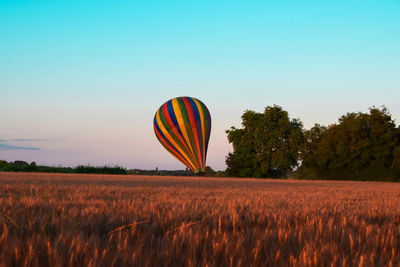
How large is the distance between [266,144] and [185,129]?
20726mm

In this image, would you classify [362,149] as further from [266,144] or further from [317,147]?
[266,144]

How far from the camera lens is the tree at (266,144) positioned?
5659 centimetres

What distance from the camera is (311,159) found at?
55.7 metres

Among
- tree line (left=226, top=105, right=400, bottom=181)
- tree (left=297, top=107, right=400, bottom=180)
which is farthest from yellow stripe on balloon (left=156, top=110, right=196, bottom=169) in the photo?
tree (left=297, top=107, right=400, bottom=180)

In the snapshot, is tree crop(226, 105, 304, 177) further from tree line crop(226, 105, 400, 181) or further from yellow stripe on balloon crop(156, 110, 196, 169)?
yellow stripe on balloon crop(156, 110, 196, 169)

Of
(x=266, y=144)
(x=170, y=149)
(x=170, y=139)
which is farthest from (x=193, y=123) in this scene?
(x=266, y=144)

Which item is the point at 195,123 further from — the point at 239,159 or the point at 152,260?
the point at 152,260

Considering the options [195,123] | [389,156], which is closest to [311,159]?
[389,156]

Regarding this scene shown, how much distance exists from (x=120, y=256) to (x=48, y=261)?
348 millimetres

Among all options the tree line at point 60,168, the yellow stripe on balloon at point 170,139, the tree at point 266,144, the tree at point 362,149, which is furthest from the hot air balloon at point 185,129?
the tree at point 362,149

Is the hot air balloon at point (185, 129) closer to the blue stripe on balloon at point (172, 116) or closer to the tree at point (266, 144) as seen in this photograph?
the blue stripe on balloon at point (172, 116)

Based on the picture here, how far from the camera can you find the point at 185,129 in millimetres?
41469

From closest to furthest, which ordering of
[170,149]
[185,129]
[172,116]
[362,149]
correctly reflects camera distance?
[185,129]
[172,116]
[170,149]
[362,149]

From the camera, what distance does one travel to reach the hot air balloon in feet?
137
